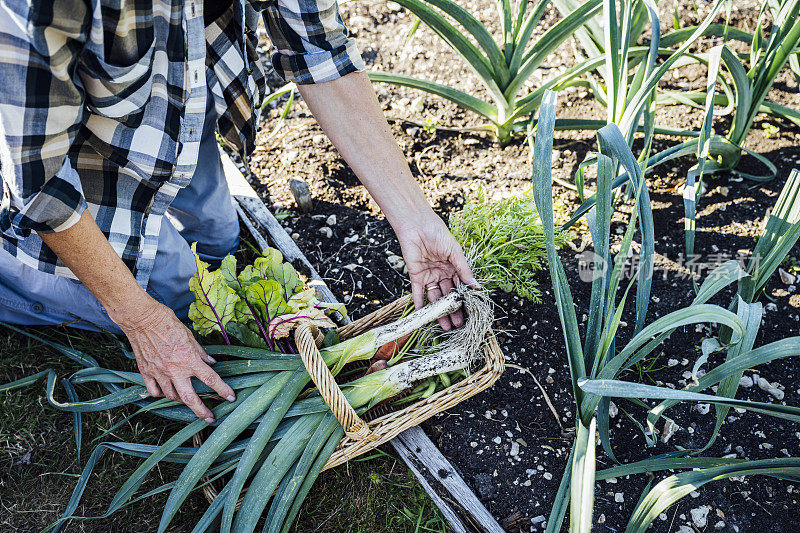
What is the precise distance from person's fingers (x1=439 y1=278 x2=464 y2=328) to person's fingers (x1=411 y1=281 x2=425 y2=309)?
61 millimetres

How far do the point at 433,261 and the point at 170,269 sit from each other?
2.37ft

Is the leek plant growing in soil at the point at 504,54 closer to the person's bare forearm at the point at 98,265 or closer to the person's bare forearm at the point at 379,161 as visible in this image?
the person's bare forearm at the point at 379,161

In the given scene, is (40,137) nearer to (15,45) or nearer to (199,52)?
(15,45)

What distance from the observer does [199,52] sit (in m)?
1.20

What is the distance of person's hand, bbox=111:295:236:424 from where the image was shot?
1222 millimetres

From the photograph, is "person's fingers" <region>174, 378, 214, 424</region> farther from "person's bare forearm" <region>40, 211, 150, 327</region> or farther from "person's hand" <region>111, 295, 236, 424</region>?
"person's bare forearm" <region>40, 211, 150, 327</region>

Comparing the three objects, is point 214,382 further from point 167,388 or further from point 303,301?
point 303,301

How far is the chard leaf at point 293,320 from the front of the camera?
1.41 m

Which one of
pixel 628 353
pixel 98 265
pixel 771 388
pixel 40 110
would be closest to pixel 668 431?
pixel 771 388

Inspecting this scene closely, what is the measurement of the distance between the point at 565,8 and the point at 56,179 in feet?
5.34

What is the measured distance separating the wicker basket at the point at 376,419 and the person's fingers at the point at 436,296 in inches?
4.5

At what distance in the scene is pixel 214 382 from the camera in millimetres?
1310

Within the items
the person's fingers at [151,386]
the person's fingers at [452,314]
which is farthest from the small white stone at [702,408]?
the person's fingers at [151,386]

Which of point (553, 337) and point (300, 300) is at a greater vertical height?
point (300, 300)
